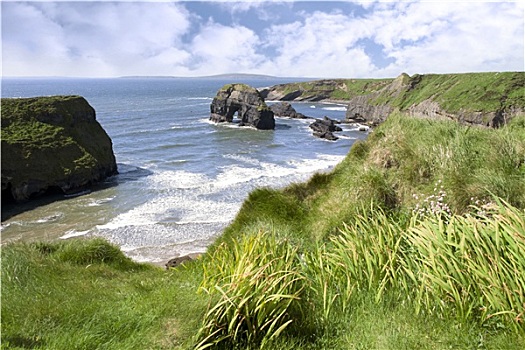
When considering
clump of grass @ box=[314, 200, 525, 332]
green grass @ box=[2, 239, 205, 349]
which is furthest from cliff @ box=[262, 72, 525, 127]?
green grass @ box=[2, 239, 205, 349]

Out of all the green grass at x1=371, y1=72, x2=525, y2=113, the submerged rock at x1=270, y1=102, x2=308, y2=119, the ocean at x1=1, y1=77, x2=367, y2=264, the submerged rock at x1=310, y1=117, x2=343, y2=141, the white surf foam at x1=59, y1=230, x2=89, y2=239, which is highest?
the green grass at x1=371, y1=72, x2=525, y2=113

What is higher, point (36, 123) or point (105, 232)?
point (36, 123)

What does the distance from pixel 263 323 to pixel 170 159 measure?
38.4 m

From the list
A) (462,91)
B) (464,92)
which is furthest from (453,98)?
(462,91)

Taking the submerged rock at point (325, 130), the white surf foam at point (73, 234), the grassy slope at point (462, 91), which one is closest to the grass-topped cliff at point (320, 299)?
the white surf foam at point (73, 234)

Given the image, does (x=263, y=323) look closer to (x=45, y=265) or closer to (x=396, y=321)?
(x=396, y=321)

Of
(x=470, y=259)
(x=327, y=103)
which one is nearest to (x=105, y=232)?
(x=470, y=259)

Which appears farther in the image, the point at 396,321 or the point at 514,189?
the point at 514,189

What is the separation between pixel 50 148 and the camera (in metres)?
31.9

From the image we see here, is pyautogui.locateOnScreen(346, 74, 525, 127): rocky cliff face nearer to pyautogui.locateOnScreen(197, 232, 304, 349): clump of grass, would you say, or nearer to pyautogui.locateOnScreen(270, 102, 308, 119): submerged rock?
pyautogui.locateOnScreen(270, 102, 308, 119): submerged rock

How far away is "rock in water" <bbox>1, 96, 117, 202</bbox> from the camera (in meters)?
28.9

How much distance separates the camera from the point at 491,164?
8273 mm

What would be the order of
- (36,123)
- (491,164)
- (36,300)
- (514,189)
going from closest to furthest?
1. (36,300)
2. (514,189)
3. (491,164)
4. (36,123)

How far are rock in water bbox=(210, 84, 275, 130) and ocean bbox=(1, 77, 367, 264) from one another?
18.5ft
